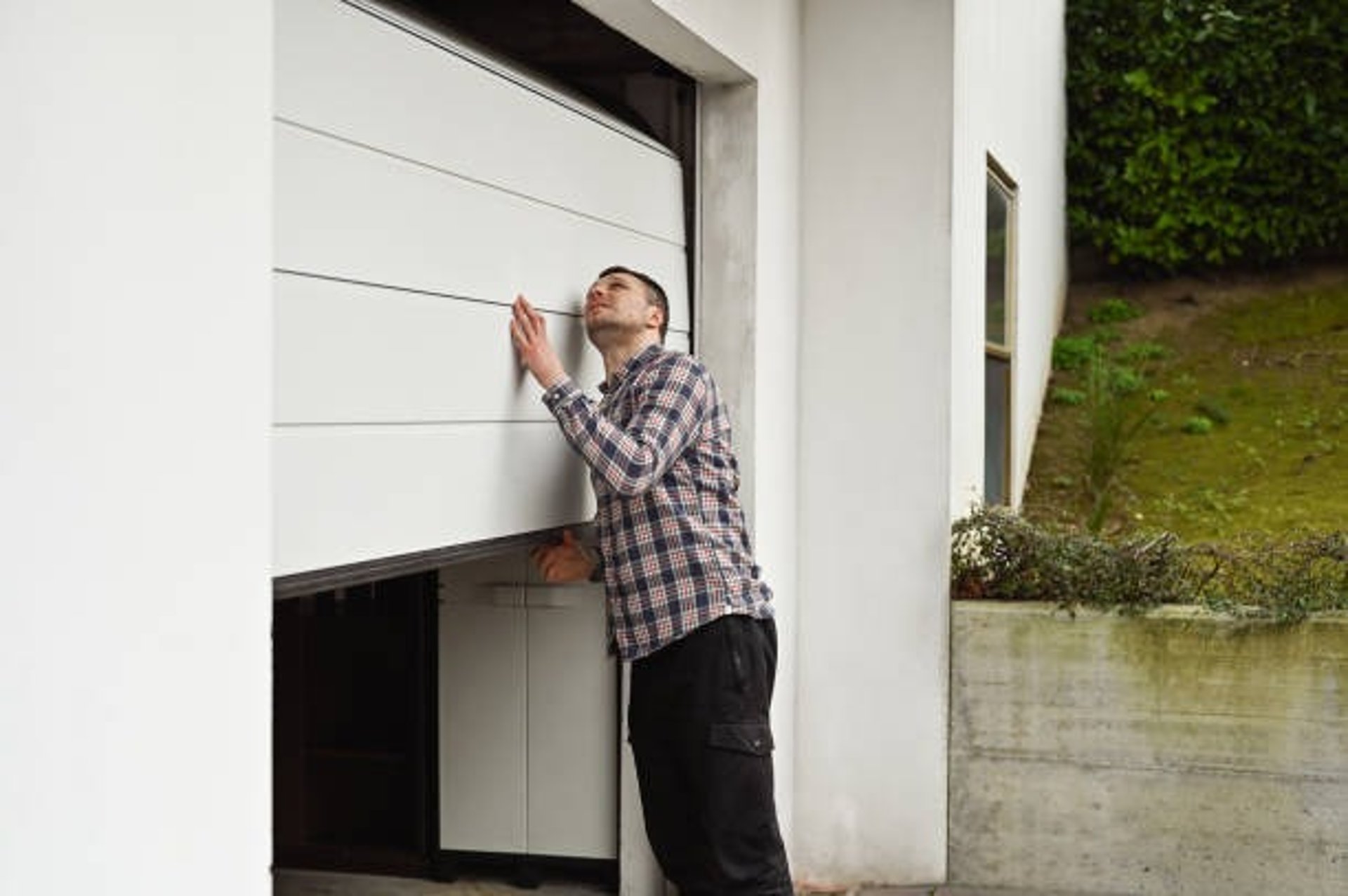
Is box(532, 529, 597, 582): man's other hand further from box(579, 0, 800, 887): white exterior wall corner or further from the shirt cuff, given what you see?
box(579, 0, 800, 887): white exterior wall corner

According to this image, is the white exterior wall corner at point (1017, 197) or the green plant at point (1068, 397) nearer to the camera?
the white exterior wall corner at point (1017, 197)

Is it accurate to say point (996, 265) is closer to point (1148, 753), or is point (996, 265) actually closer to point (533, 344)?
point (1148, 753)

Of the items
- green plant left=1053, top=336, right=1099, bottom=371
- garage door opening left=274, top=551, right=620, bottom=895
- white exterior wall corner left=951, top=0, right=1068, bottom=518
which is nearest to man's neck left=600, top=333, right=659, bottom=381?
garage door opening left=274, top=551, right=620, bottom=895

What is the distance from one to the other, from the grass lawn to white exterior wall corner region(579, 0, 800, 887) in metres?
3.06

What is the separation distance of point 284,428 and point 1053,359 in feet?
26.7

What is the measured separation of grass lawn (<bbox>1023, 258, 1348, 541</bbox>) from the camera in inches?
347

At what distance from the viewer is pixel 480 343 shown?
13.4 feet

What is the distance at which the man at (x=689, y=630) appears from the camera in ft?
14.1

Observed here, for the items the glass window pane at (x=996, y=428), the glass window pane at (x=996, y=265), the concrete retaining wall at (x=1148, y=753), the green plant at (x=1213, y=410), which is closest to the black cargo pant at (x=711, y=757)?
the concrete retaining wall at (x=1148, y=753)

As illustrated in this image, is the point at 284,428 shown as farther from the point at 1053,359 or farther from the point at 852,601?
the point at 1053,359

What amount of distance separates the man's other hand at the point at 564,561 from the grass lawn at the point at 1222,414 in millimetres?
4458

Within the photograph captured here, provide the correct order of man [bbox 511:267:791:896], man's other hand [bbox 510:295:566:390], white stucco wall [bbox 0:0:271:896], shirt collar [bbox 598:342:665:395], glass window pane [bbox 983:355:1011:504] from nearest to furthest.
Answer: white stucco wall [bbox 0:0:271:896], man's other hand [bbox 510:295:566:390], man [bbox 511:267:791:896], shirt collar [bbox 598:342:665:395], glass window pane [bbox 983:355:1011:504]

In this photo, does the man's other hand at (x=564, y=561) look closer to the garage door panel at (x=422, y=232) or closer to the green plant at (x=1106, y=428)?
the garage door panel at (x=422, y=232)

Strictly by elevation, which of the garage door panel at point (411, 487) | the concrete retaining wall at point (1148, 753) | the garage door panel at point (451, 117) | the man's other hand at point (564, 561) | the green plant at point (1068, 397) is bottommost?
the concrete retaining wall at point (1148, 753)
